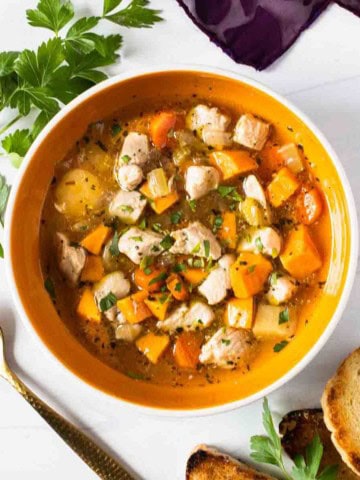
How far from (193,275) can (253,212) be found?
36 centimetres

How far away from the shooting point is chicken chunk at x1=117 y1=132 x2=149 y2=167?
324 centimetres

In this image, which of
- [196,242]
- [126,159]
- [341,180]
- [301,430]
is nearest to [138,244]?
[196,242]

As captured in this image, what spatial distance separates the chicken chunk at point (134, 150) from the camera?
3240 millimetres

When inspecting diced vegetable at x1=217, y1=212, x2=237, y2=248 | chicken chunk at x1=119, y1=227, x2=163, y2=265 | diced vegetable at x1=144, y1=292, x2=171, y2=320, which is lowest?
diced vegetable at x1=144, y1=292, x2=171, y2=320

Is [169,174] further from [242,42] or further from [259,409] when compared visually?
[259,409]

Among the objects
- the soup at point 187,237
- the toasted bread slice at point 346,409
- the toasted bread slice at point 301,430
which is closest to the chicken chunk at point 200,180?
the soup at point 187,237

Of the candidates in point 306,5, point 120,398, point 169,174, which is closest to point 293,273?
point 169,174

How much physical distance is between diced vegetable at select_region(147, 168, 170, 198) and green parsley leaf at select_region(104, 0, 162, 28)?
654mm

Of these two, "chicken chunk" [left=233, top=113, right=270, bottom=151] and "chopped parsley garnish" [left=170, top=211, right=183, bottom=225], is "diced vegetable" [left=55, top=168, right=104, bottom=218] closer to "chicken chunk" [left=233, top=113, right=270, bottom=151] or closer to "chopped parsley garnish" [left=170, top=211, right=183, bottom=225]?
"chopped parsley garnish" [left=170, top=211, right=183, bottom=225]

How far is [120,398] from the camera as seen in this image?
3.23 meters

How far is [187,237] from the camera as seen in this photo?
324 centimetres

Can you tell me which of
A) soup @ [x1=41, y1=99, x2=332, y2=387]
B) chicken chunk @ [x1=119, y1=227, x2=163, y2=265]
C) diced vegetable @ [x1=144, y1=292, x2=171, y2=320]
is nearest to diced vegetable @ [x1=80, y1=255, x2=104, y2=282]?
soup @ [x1=41, y1=99, x2=332, y2=387]

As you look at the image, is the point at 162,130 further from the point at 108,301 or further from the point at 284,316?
the point at 284,316

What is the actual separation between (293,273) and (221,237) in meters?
0.33
